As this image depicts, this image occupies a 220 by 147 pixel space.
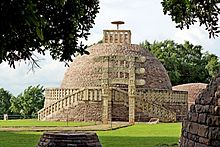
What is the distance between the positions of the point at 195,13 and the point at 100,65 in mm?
31298

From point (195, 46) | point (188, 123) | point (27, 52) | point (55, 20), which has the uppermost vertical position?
point (195, 46)

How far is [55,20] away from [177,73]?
43.5 m

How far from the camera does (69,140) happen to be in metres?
9.22

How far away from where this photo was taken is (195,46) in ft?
179

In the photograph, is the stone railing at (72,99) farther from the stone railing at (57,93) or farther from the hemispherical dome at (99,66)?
the hemispherical dome at (99,66)

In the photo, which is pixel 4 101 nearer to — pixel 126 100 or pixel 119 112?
pixel 119 112

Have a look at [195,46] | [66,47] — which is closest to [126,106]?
[195,46]

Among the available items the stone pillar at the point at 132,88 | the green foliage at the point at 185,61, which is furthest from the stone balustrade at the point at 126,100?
the green foliage at the point at 185,61

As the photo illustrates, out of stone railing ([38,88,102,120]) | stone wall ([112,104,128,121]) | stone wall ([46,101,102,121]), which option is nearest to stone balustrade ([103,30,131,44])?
stone wall ([112,104,128,121])

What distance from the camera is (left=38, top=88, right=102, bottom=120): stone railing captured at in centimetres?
3685

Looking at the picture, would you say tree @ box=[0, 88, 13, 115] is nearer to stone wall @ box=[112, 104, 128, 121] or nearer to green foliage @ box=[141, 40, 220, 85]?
stone wall @ box=[112, 104, 128, 121]

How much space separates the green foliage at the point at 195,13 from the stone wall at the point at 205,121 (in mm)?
1110

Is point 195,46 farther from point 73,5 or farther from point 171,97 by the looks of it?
point 73,5

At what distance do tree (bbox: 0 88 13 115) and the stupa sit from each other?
709cm
